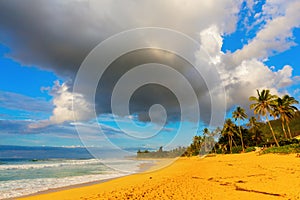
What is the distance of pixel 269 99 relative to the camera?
3609 centimetres

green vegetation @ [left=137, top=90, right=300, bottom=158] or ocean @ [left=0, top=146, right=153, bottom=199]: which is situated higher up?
green vegetation @ [left=137, top=90, right=300, bottom=158]

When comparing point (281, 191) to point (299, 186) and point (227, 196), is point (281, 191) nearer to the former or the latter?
point (299, 186)

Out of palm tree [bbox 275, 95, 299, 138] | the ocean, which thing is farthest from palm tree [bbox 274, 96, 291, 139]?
the ocean

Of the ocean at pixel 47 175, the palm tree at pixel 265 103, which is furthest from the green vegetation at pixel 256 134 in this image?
the ocean at pixel 47 175

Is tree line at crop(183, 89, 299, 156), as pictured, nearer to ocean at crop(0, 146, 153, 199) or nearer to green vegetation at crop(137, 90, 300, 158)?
green vegetation at crop(137, 90, 300, 158)

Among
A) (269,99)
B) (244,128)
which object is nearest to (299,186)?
(269,99)

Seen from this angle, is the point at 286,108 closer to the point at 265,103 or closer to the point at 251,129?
the point at 265,103

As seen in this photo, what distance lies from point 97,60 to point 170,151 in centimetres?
12669

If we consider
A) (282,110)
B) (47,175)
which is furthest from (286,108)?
(47,175)

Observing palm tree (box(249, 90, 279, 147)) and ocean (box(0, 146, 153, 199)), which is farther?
palm tree (box(249, 90, 279, 147))

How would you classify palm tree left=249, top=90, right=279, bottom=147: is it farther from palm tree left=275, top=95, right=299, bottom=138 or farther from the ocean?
the ocean

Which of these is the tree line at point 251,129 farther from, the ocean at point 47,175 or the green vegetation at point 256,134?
the ocean at point 47,175

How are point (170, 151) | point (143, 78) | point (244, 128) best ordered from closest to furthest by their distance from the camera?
point (143, 78)
point (244, 128)
point (170, 151)

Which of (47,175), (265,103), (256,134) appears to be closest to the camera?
(47,175)
